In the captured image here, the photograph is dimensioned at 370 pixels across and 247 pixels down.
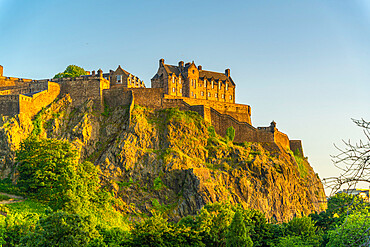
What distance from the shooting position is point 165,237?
42.4 meters

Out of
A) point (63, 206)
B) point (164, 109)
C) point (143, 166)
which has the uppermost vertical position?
point (164, 109)

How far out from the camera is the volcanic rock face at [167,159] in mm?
58969

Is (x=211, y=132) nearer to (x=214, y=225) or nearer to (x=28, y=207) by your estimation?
(x=214, y=225)

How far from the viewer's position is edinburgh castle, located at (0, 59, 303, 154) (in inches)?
2591

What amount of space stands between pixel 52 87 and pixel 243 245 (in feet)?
133

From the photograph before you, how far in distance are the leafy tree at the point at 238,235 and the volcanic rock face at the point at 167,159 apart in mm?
14232

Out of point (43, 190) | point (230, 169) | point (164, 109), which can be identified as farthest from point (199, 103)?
point (43, 190)

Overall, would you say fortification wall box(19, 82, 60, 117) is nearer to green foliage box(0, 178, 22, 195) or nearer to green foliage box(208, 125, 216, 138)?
green foliage box(0, 178, 22, 195)

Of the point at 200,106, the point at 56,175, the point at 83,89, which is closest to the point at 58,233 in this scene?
the point at 56,175

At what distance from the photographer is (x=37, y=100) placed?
6519 cm

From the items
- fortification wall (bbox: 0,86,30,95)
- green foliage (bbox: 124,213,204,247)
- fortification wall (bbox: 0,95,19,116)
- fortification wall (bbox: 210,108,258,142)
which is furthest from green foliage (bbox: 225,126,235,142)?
fortification wall (bbox: 0,86,30,95)

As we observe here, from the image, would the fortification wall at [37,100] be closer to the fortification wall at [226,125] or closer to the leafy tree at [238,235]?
the fortification wall at [226,125]

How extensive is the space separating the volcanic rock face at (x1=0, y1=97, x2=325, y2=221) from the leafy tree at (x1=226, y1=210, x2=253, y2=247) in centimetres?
1423

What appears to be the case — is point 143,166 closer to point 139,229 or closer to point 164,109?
point 164,109
